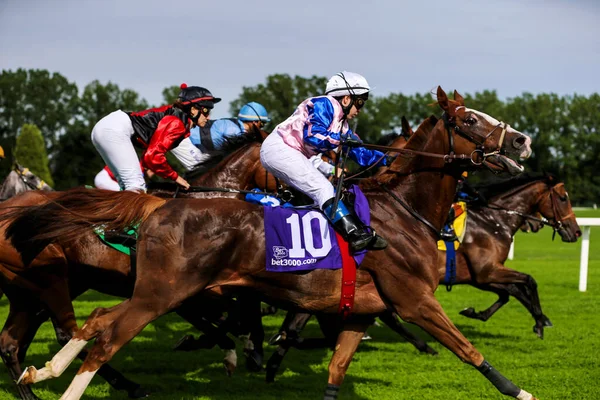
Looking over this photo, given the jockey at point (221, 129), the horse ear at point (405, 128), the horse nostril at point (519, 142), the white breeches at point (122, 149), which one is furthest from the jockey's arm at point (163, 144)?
the horse ear at point (405, 128)

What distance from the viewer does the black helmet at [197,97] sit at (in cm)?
565

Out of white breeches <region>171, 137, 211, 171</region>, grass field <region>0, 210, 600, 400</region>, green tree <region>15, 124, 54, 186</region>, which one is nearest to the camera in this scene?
grass field <region>0, 210, 600, 400</region>

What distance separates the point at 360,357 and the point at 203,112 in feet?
9.21

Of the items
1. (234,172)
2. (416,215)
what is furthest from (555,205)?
(416,215)

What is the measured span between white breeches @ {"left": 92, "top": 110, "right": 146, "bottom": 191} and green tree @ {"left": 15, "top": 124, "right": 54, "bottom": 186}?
162 ft

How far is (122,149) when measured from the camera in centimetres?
557

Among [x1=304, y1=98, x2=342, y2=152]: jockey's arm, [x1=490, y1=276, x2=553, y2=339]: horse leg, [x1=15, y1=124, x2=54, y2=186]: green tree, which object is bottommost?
[x1=15, y1=124, x2=54, y2=186]: green tree

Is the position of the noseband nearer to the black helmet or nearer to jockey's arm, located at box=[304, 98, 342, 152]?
jockey's arm, located at box=[304, 98, 342, 152]

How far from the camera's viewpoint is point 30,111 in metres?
64.9

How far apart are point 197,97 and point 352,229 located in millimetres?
2037

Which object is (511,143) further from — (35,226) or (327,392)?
(35,226)

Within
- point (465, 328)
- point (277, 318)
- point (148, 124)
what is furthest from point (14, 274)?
point (465, 328)

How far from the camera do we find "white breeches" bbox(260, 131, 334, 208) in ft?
14.4

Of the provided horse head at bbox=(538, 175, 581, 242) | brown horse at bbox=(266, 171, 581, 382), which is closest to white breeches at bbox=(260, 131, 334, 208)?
brown horse at bbox=(266, 171, 581, 382)
